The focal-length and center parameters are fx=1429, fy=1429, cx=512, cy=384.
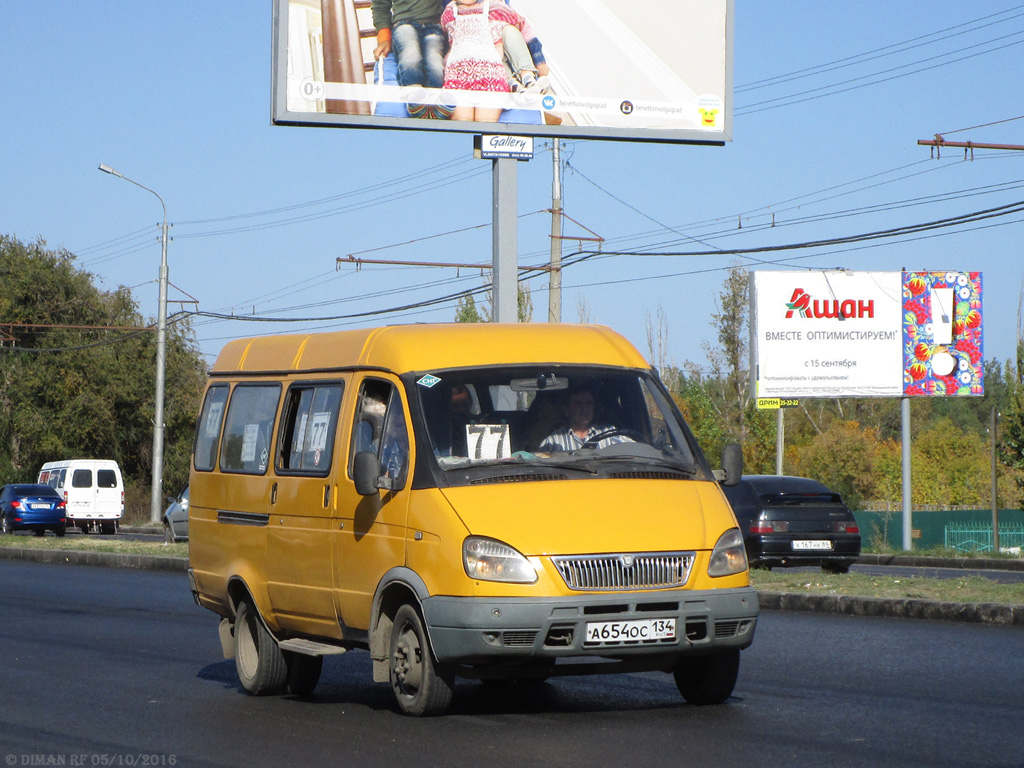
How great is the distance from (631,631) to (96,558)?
2003 centimetres

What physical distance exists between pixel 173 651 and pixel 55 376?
52.3 metres

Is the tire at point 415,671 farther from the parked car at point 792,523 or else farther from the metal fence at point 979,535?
the metal fence at point 979,535

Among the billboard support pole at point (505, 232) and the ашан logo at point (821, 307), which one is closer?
the billboard support pole at point (505, 232)

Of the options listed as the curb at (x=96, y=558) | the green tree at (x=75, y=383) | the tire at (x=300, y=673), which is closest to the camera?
the tire at (x=300, y=673)

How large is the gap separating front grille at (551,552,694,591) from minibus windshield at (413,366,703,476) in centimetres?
62

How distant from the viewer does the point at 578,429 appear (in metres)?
7.95

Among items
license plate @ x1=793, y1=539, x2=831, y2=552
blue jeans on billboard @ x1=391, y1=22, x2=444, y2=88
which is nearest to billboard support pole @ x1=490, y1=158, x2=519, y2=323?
blue jeans on billboard @ x1=391, y1=22, x2=444, y2=88

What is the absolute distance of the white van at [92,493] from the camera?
44.6 m

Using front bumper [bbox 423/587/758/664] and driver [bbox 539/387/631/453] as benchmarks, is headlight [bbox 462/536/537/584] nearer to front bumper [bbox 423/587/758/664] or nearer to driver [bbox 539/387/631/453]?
front bumper [bbox 423/587/758/664]

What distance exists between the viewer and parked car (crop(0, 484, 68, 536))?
4019 centimetres

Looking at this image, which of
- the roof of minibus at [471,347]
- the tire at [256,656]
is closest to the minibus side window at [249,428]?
the roof of minibus at [471,347]

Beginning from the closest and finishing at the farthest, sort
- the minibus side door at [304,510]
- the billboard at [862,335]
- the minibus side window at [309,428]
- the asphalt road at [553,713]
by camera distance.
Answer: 1. the asphalt road at [553,713]
2. the minibus side door at [304,510]
3. the minibus side window at [309,428]
4. the billboard at [862,335]

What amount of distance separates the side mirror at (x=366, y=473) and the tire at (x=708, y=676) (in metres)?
1.95

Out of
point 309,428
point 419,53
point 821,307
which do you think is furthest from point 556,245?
point 309,428
